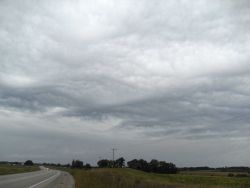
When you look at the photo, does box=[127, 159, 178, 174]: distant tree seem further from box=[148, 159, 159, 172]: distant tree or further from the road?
the road

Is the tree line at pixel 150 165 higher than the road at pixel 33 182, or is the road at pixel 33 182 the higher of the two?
the tree line at pixel 150 165

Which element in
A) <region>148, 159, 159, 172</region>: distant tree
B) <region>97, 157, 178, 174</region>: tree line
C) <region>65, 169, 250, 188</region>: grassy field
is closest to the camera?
<region>65, 169, 250, 188</region>: grassy field

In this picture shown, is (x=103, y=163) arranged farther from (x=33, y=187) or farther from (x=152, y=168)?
(x=33, y=187)

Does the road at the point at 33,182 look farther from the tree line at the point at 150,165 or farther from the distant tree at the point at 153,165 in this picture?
the distant tree at the point at 153,165

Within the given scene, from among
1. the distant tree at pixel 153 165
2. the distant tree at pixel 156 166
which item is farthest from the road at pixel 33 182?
the distant tree at pixel 153 165

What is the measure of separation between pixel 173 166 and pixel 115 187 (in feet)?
349

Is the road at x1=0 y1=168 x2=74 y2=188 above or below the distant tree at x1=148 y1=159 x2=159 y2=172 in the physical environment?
below

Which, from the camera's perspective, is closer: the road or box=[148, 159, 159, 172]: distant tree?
the road

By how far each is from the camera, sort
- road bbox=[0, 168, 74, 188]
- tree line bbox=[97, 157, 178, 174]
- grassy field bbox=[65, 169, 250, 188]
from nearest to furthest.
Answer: grassy field bbox=[65, 169, 250, 188] < road bbox=[0, 168, 74, 188] < tree line bbox=[97, 157, 178, 174]

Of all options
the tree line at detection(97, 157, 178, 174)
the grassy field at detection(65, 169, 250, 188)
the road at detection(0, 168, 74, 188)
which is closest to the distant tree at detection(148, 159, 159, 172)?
the tree line at detection(97, 157, 178, 174)

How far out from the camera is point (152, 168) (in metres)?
136

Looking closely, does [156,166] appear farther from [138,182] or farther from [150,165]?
A: [138,182]

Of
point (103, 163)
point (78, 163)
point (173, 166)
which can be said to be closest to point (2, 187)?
point (173, 166)

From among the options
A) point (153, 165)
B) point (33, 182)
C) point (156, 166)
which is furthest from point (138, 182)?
point (153, 165)
